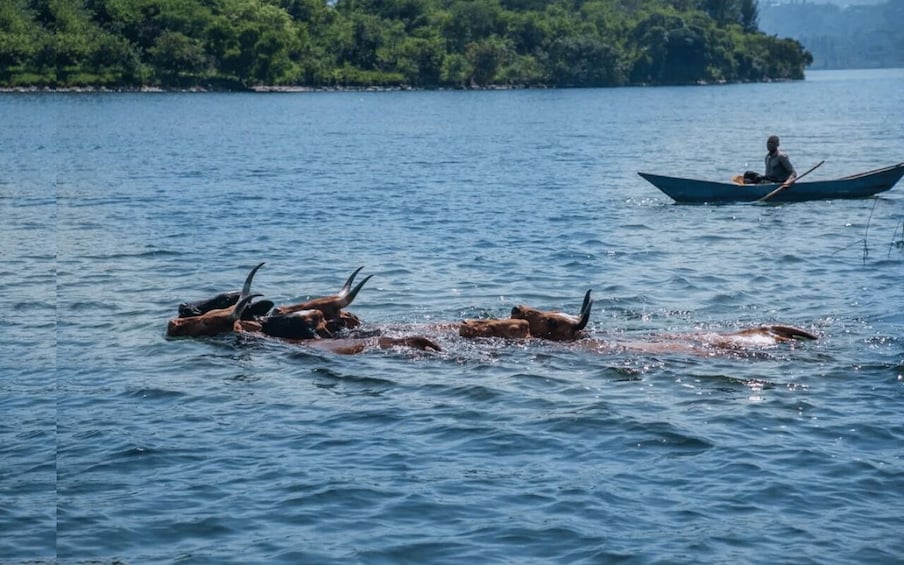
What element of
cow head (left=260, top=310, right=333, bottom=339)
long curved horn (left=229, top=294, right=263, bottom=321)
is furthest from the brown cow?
long curved horn (left=229, top=294, right=263, bottom=321)

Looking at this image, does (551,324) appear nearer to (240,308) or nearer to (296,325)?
(296,325)

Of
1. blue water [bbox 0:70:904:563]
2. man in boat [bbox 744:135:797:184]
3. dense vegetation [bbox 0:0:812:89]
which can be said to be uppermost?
dense vegetation [bbox 0:0:812:89]

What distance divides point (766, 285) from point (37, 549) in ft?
41.1

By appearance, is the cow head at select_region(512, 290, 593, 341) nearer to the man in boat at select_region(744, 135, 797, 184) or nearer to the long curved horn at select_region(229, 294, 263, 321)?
the long curved horn at select_region(229, 294, 263, 321)

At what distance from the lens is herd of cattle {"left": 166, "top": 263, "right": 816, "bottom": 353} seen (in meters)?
13.6

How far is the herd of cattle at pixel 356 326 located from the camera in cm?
1362

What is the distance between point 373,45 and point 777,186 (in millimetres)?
118119

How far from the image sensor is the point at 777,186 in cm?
2802

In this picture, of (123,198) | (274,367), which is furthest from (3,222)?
(274,367)

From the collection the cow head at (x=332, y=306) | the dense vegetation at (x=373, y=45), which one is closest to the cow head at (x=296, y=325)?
the cow head at (x=332, y=306)

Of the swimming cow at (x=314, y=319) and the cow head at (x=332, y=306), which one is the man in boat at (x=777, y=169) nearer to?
the swimming cow at (x=314, y=319)

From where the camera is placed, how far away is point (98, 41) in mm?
115000

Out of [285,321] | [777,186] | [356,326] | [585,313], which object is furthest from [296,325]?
[777,186]

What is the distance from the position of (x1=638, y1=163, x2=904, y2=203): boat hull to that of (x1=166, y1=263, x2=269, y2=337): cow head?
15961mm
